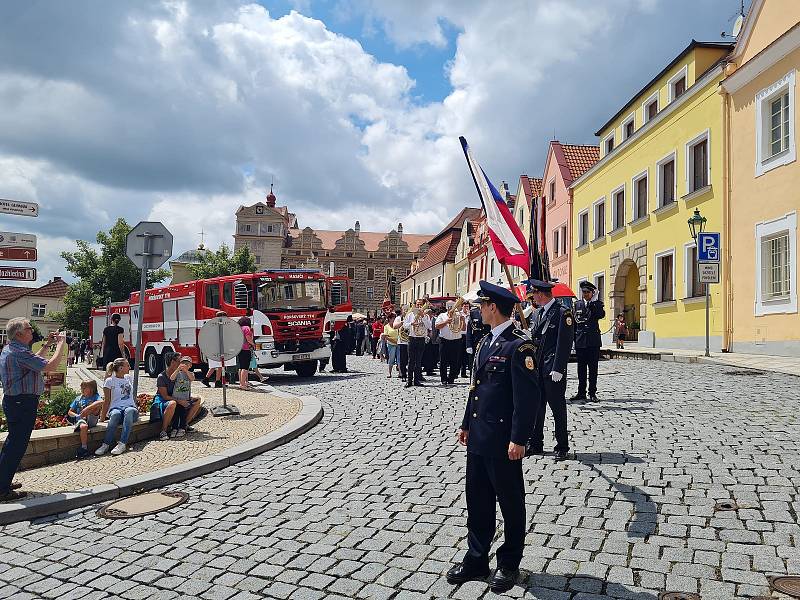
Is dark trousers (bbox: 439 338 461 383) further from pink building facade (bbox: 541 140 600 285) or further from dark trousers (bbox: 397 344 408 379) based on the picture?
pink building facade (bbox: 541 140 600 285)

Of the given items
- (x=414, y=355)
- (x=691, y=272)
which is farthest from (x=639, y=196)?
(x=414, y=355)

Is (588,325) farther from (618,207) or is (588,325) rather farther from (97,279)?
(97,279)

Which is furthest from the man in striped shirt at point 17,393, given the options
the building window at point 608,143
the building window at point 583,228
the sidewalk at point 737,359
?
the building window at point 583,228

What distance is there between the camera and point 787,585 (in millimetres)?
3754

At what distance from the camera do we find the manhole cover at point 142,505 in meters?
5.77

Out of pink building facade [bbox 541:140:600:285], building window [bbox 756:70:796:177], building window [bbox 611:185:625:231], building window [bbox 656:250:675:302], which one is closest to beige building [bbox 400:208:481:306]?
pink building facade [bbox 541:140:600:285]

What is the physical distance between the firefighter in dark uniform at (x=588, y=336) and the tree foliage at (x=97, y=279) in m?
45.3

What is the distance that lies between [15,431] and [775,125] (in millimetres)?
18813

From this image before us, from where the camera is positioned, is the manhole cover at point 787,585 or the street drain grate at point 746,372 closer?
the manhole cover at point 787,585

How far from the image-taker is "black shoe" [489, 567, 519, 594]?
3902 mm

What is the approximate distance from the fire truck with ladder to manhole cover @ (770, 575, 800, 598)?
47.1ft

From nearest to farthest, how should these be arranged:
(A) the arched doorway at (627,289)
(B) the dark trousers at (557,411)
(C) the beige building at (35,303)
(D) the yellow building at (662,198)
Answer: (B) the dark trousers at (557,411) < (D) the yellow building at (662,198) < (A) the arched doorway at (627,289) < (C) the beige building at (35,303)

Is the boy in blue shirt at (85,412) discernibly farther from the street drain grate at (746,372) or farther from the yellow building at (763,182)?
the yellow building at (763,182)

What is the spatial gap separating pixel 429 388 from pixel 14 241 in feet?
26.1
